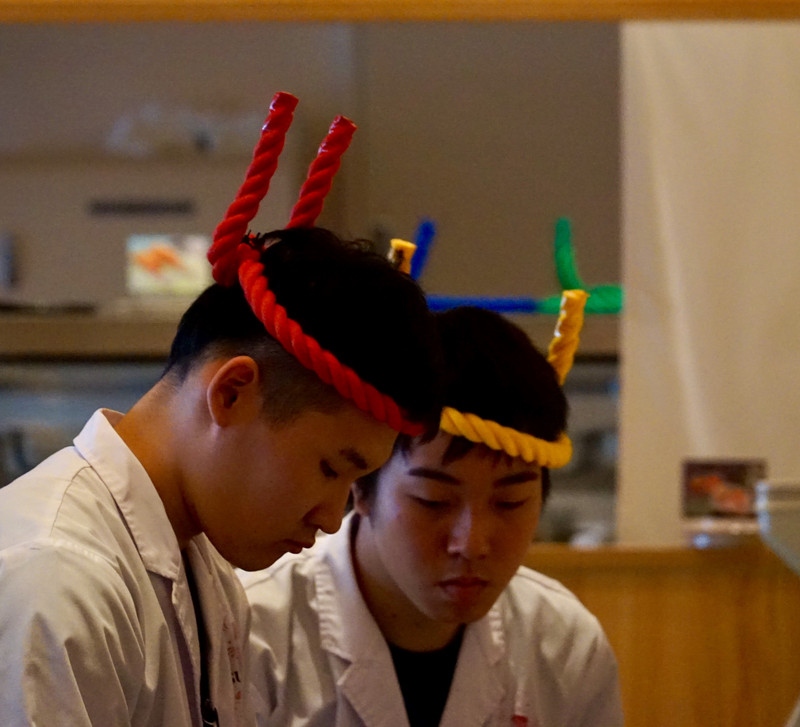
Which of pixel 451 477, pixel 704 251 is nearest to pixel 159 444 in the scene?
pixel 451 477

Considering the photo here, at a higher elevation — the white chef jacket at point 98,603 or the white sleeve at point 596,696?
the white chef jacket at point 98,603

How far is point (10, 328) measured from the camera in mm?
2166

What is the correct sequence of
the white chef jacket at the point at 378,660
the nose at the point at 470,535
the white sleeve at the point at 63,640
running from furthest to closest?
the white chef jacket at the point at 378,660
the nose at the point at 470,535
the white sleeve at the point at 63,640

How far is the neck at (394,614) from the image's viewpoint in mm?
1047

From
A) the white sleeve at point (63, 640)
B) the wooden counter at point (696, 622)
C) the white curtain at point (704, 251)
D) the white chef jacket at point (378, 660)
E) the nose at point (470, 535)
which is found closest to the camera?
the white sleeve at point (63, 640)

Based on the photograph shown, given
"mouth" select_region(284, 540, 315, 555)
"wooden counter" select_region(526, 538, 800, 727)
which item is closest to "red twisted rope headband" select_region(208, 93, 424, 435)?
"mouth" select_region(284, 540, 315, 555)

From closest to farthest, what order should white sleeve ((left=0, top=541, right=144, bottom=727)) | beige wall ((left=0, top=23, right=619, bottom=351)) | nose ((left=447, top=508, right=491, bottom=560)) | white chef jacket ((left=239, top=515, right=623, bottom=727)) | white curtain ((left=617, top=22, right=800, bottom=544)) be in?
1. white sleeve ((left=0, top=541, right=144, bottom=727))
2. nose ((left=447, top=508, right=491, bottom=560))
3. white chef jacket ((left=239, top=515, right=623, bottom=727))
4. white curtain ((left=617, top=22, right=800, bottom=544))
5. beige wall ((left=0, top=23, right=619, bottom=351))

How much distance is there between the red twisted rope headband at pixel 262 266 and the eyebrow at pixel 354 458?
0.03 metres

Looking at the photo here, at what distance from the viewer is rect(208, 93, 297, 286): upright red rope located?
710mm

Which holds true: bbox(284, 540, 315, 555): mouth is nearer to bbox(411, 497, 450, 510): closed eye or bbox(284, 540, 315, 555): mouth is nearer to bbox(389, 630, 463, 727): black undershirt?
bbox(411, 497, 450, 510): closed eye

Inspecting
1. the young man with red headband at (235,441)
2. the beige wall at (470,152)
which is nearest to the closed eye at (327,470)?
the young man with red headband at (235,441)

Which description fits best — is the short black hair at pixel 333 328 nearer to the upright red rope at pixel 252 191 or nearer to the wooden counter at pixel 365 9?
the upright red rope at pixel 252 191

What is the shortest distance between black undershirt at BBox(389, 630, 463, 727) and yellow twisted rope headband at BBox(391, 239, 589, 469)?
0.24 m

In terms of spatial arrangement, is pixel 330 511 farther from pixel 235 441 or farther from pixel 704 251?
pixel 704 251
